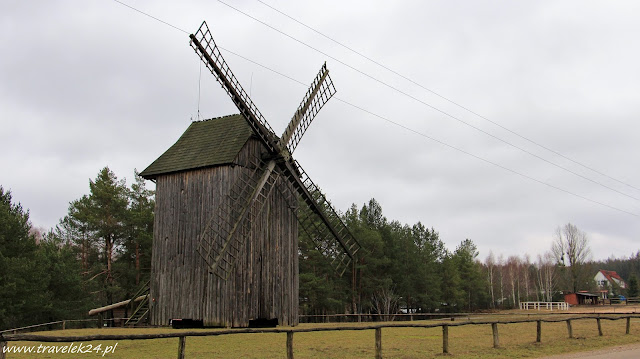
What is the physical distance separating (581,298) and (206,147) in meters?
64.5

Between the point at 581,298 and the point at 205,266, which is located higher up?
the point at 205,266

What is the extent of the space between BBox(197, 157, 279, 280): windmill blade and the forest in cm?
1171

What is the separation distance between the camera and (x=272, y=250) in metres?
23.3

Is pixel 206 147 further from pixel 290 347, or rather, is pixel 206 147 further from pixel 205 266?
pixel 290 347

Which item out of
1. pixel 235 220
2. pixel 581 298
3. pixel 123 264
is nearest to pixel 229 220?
pixel 235 220

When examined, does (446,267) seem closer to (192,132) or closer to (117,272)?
(117,272)

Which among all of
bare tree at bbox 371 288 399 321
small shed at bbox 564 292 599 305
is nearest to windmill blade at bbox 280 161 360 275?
bare tree at bbox 371 288 399 321

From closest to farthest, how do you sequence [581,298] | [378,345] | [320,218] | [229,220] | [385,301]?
[378,345], [229,220], [320,218], [385,301], [581,298]

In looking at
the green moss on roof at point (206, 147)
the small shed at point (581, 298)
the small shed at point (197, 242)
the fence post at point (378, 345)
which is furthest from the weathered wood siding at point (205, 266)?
the small shed at point (581, 298)

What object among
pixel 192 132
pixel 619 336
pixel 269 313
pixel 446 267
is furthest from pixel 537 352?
pixel 446 267

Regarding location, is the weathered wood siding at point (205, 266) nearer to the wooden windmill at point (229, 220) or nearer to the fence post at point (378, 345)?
the wooden windmill at point (229, 220)

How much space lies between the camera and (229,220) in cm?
2127

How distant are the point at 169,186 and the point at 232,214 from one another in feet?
13.1

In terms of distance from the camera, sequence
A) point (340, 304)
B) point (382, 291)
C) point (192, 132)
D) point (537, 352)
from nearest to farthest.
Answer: point (537, 352) → point (192, 132) → point (340, 304) → point (382, 291)
